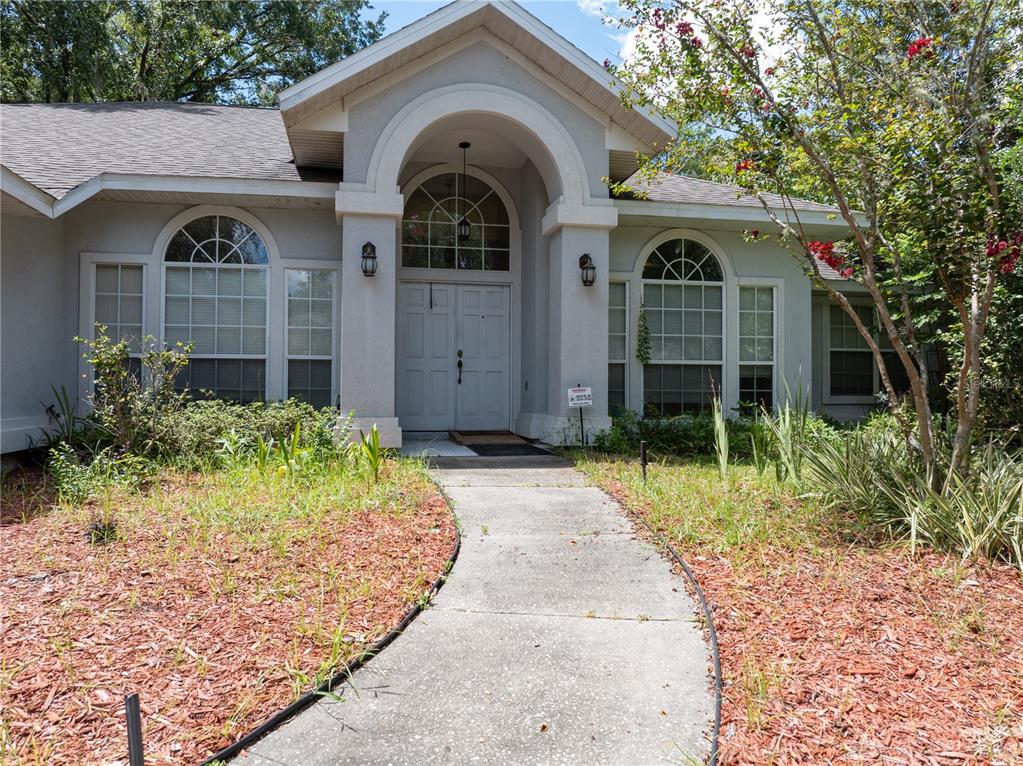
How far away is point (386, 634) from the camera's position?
3100 mm

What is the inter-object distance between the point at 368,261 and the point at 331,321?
1.55m

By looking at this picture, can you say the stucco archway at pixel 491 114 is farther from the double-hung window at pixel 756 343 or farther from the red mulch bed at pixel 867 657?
the red mulch bed at pixel 867 657

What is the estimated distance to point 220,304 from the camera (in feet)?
27.8

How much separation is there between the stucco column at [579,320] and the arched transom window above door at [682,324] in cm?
143

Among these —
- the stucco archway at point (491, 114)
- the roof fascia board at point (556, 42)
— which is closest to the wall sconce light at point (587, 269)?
the stucco archway at point (491, 114)

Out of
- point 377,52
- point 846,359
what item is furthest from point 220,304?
point 846,359

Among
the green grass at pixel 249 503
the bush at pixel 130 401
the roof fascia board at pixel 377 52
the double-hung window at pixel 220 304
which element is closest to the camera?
A: the green grass at pixel 249 503

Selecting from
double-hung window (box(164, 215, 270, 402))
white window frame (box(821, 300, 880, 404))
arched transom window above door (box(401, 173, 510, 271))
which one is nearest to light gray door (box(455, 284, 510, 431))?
arched transom window above door (box(401, 173, 510, 271))

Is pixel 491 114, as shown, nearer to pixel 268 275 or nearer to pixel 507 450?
pixel 268 275

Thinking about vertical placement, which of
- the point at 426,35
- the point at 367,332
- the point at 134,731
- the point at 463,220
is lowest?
the point at 134,731

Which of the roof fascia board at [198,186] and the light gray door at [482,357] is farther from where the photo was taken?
the light gray door at [482,357]

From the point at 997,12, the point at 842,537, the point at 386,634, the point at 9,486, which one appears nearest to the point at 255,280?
the point at 9,486

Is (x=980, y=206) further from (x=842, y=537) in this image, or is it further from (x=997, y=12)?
(x=842, y=537)

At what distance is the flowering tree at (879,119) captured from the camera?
434 centimetres
